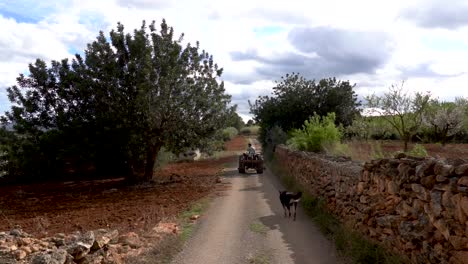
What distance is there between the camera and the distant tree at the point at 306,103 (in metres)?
35.0

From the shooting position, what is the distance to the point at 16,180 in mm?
26875

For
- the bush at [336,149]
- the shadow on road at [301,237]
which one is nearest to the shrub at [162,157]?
the bush at [336,149]

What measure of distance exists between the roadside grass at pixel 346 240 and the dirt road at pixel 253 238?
0.73 feet

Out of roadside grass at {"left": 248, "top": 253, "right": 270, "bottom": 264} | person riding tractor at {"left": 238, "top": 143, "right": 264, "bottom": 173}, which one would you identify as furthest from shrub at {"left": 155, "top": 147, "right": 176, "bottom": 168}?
roadside grass at {"left": 248, "top": 253, "right": 270, "bottom": 264}

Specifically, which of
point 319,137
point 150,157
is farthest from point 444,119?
point 150,157

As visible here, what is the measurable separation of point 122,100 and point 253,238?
492 inches

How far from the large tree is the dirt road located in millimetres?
6959

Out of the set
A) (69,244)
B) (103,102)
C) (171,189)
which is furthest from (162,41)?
(69,244)

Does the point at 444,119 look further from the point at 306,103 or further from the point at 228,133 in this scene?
the point at 228,133

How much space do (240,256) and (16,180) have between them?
22625 millimetres

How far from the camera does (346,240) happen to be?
29.8 feet

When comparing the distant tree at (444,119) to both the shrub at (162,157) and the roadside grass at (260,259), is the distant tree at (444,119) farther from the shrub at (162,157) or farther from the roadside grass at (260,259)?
the roadside grass at (260,259)

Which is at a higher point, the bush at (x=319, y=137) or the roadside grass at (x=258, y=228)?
the bush at (x=319, y=137)

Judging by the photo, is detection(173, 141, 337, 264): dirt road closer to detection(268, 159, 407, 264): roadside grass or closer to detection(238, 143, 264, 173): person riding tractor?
detection(268, 159, 407, 264): roadside grass
